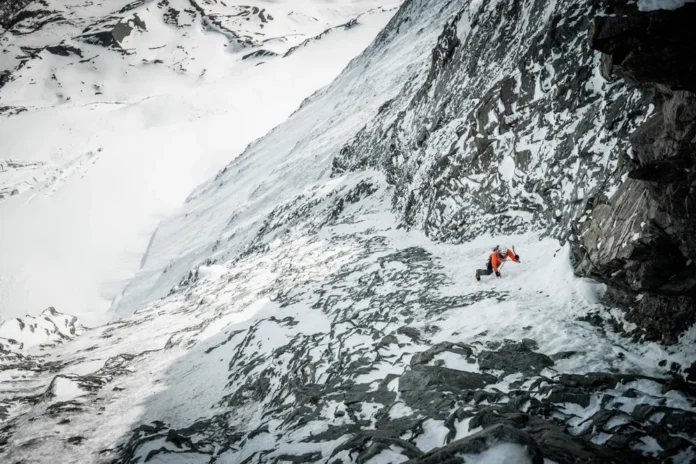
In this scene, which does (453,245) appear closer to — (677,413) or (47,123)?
(677,413)

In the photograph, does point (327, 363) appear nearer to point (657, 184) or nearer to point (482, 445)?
point (482, 445)

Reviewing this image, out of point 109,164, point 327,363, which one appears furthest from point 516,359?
point 109,164

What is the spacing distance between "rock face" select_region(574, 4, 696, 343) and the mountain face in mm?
45

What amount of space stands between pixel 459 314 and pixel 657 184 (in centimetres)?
652

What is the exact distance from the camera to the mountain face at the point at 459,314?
629 cm

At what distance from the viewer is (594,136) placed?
1295 cm

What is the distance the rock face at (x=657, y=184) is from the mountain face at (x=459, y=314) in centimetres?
5

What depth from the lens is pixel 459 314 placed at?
458 inches

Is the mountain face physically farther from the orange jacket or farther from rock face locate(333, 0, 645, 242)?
the orange jacket

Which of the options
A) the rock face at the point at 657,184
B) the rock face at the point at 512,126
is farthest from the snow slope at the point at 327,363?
the rock face at the point at 512,126

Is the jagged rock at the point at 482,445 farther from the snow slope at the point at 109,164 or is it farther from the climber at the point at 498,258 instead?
the snow slope at the point at 109,164

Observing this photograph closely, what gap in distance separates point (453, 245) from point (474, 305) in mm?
7117

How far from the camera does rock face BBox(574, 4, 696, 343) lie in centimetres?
569

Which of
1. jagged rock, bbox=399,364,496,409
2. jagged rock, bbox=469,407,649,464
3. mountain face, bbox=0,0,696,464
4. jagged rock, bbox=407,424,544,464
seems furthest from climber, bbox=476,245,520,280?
jagged rock, bbox=407,424,544,464
